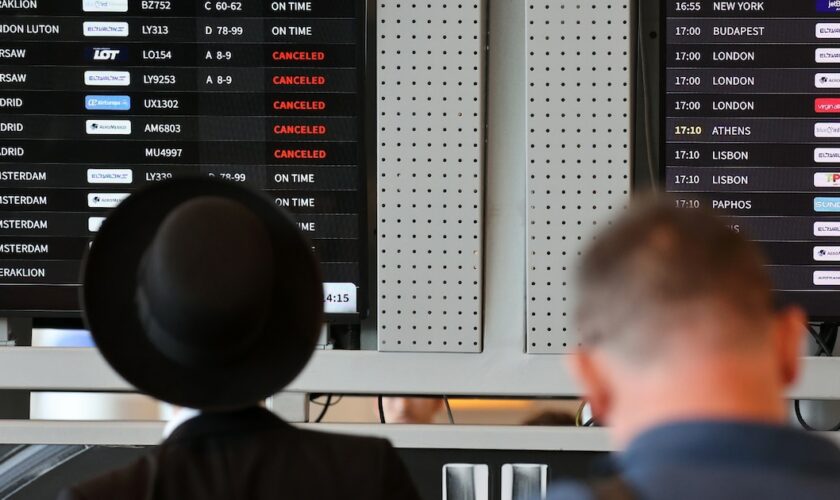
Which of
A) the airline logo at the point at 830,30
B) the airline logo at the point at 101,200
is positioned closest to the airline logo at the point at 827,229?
the airline logo at the point at 830,30

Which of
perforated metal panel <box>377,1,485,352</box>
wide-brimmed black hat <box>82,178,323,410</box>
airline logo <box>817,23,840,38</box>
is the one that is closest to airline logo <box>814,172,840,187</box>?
airline logo <box>817,23,840,38</box>

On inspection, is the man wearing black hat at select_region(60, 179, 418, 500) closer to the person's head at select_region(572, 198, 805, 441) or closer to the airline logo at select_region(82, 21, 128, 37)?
the person's head at select_region(572, 198, 805, 441)

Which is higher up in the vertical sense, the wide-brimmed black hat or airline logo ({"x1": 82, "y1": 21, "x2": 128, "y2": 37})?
airline logo ({"x1": 82, "y1": 21, "x2": 128, "y2": 37})

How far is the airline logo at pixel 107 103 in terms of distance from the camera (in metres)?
2.94

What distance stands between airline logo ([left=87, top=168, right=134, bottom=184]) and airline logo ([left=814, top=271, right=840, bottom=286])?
1843 millimetres

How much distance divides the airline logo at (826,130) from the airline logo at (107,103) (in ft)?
6.04

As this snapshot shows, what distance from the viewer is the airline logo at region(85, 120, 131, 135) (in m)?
2.95

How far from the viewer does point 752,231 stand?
114 inches

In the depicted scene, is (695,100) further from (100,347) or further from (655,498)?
(655,498)

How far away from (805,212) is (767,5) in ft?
1.84

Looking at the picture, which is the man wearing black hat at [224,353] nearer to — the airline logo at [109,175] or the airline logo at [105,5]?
the airline logo at [109,175]

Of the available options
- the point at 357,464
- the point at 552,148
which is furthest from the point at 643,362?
the point at 552,148

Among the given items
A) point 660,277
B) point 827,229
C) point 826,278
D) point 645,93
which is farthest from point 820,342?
point 660,277

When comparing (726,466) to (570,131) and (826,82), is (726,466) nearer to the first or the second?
(570,131)
